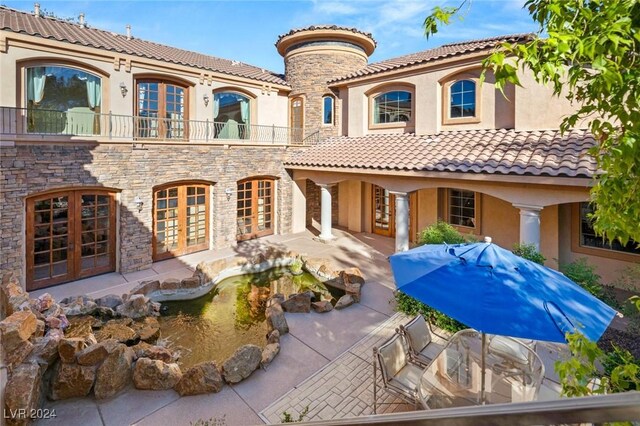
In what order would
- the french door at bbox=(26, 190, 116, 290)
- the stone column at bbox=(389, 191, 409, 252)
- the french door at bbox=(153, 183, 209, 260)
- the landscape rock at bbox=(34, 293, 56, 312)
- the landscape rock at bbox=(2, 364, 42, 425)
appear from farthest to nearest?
1. the french door at bbox=(153, 183, 209, 260)
2. the stone column at bbox=(389, 191, 409, 252)
3. the french door at bbox=(26, 190, 116, 290)
4. the landscape rock at bbox=(34, 293, 56, 312)
5. the landscape rock at bbox=(2, 364, 42, 425)

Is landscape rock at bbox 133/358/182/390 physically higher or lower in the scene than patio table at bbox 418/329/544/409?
lower

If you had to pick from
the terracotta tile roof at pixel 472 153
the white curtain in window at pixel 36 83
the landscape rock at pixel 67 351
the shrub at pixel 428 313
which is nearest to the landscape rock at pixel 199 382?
the landscape rock at pixel 67 351

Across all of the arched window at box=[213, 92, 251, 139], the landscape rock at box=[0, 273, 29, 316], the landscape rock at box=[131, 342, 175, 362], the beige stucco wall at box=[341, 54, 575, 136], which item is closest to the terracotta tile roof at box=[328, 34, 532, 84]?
the beige stucco wall at box=[341, 54, 575, 136]

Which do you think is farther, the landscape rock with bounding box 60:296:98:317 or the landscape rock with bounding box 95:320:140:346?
the landscape rock with bounding box 60:296:98:317

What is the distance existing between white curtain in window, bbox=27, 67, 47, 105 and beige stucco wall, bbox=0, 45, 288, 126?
22cm

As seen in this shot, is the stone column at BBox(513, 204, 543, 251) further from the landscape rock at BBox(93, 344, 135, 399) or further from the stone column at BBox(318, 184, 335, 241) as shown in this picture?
the landscape rock at BBox(93, 344, 135, 399)

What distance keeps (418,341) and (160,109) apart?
13656 millimetres

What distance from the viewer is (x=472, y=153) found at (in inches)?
455

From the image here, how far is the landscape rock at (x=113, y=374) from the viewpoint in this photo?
6.05 m

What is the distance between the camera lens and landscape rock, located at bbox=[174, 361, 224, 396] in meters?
6.11

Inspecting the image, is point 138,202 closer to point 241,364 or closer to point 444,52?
point 241,364

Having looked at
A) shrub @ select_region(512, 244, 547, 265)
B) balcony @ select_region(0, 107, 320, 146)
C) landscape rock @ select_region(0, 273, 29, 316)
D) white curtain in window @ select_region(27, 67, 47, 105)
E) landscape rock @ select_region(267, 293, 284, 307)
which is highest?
white curtain in window @ select_region(27, 67, 47, 105)

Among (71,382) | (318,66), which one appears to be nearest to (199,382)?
(71,382)

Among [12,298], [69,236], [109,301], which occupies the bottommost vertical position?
[109,301]
